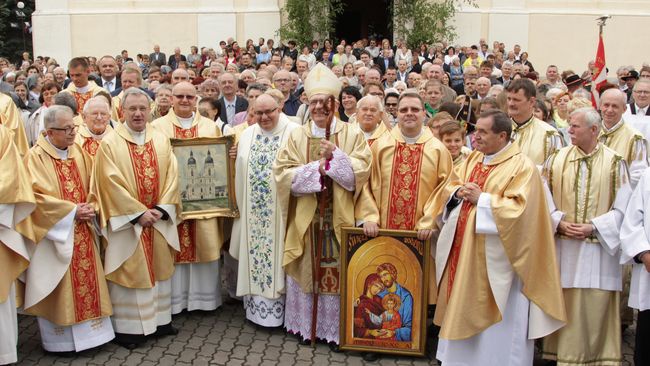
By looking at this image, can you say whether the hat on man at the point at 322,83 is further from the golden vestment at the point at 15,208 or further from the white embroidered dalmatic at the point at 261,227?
the golden vestment at the point at 15,208

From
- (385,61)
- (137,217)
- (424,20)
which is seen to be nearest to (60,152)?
(137,217)

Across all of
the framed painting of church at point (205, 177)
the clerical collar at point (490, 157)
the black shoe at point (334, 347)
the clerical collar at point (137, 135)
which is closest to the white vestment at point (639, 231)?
the clerical collar at point (490, 157)

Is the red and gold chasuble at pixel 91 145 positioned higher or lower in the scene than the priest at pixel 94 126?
lower

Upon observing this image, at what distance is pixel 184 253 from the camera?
6684mm

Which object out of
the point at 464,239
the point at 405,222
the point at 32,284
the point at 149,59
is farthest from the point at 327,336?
the point at 149,59

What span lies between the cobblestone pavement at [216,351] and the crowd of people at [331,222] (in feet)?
0.40

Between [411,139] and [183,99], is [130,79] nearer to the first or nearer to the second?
[183,99]

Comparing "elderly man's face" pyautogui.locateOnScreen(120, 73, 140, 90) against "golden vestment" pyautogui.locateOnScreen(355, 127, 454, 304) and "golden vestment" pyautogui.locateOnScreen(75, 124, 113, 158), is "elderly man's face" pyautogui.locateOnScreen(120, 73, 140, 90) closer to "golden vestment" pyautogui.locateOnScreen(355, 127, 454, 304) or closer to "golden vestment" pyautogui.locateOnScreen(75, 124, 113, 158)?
"golden vestment" pyautogui.locateOnScreen(75, 124, 113, 158)

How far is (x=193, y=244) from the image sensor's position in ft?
22.1

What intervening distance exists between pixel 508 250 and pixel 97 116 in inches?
149

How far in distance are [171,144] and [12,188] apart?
1.60 meters

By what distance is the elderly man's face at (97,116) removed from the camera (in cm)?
632

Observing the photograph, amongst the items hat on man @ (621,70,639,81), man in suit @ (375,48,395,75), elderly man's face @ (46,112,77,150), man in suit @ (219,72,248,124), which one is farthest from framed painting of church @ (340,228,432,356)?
man in suit @ (375,48,395,75)

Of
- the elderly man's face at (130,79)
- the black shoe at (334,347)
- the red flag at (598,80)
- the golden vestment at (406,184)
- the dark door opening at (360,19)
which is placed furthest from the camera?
the dark door opening at (360,19)
